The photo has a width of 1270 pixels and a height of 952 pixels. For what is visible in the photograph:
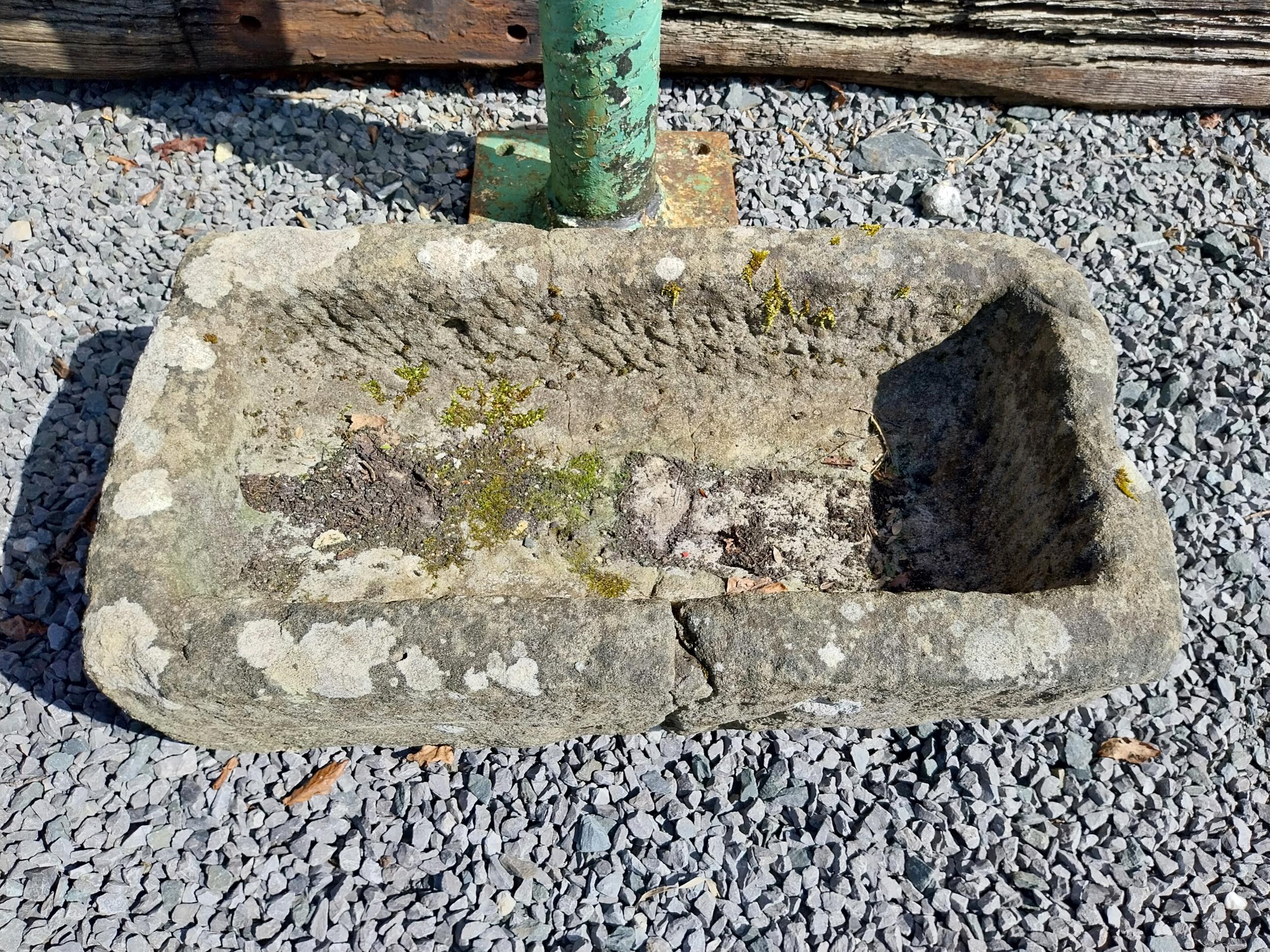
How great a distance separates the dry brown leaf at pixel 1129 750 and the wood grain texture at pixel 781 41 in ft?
10.1

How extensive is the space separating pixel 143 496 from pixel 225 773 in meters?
0.85

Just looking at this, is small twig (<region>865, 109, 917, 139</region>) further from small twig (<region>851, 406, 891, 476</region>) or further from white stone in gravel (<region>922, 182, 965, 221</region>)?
small twig (<region>851, 406, 891, 476</region>)

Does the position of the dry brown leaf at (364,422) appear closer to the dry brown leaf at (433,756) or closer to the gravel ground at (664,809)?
the gravel ground at (664,809)

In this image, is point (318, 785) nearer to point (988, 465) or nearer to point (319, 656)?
point (319, 656)

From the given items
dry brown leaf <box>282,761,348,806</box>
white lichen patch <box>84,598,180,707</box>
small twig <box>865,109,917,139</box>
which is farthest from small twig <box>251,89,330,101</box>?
dry brown leaf <box>282,761,348,806</box>

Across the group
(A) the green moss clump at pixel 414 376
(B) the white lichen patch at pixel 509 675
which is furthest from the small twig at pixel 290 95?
(B) the white lichen patch at pixel 509 675

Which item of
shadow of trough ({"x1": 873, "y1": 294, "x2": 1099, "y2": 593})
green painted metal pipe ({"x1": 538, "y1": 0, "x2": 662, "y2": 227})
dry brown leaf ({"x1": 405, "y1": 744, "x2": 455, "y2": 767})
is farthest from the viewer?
green painted metal pipe ({"x1": 538, "y1": 0, "x2": 662, "y2": 227})

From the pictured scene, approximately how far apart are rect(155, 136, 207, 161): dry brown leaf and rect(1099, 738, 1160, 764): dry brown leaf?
427 centimetres

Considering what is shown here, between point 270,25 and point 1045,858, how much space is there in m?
4.42

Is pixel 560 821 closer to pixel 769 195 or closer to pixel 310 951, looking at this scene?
pixel 310 951

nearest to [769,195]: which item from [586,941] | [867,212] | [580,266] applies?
[867,212]

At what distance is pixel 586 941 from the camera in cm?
253

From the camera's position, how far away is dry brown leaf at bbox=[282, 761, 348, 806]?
2.73 metres

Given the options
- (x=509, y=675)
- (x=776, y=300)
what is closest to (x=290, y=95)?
(x=776, y=300)
